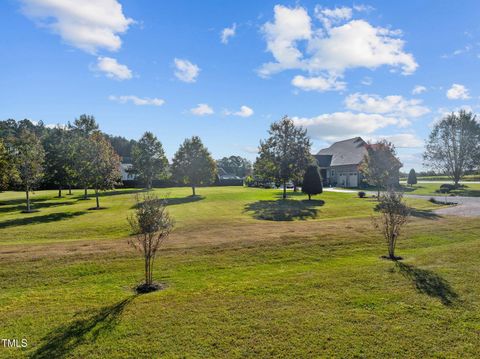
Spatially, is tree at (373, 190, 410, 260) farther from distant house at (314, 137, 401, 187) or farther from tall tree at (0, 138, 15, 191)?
distant house at (314, 137, 401, 187)

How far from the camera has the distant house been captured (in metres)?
58.4

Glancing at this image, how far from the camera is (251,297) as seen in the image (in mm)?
8625

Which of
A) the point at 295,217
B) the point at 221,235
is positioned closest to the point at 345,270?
the point at 221,235

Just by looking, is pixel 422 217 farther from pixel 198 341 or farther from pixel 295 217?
pixel 198 341

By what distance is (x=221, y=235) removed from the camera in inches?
657

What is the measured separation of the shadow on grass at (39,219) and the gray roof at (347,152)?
48.7 metres

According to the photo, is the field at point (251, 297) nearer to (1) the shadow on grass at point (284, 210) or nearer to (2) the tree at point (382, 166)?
(1) the shadow on grass at point (284, 210)

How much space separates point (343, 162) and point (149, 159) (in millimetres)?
38476

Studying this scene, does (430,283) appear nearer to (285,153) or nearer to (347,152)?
(285,153)

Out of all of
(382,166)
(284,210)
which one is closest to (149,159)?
(284,210)

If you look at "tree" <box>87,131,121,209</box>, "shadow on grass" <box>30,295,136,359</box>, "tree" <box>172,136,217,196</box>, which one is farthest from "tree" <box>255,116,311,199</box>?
"shadow on grass" <box>30,295,136,359</box>

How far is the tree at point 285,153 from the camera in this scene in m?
37.5

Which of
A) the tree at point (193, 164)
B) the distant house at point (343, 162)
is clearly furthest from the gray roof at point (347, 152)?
the tree at point (193, 164)

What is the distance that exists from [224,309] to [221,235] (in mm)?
8854
